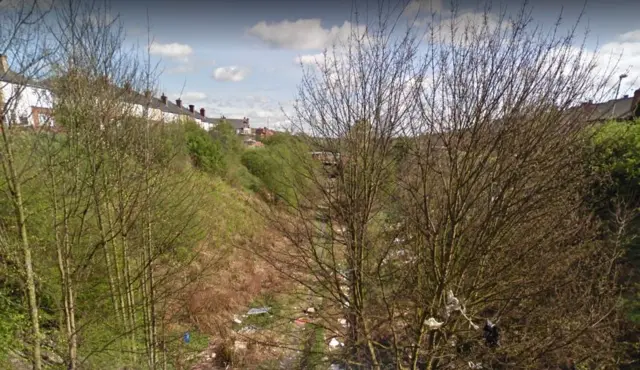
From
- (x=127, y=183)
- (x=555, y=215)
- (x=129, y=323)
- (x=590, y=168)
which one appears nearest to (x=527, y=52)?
(x=555, y=215)

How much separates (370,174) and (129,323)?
4807 millimetres

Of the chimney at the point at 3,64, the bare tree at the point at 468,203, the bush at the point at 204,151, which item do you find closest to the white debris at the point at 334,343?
the bare tree at the point at 468,203

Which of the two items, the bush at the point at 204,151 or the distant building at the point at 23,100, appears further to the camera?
the bush at the point at 204,151

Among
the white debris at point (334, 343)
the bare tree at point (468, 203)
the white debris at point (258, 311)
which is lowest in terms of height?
the white debris at point (258, 311)

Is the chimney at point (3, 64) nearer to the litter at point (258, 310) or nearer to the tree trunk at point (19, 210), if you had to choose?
the tree trunk at point (19, 210)

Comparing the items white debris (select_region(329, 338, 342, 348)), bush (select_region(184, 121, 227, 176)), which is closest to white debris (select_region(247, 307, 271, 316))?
white debris (select_region(329, 338, 342, 348))

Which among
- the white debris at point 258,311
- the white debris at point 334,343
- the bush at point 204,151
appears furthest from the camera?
the bush at point 204,151

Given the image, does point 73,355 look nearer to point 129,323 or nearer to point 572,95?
point 129,323

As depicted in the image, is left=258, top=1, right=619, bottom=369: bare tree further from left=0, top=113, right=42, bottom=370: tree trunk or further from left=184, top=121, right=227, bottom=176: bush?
left=184, top=121, right=227, bottom=176: bush

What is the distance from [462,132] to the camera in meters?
3.30

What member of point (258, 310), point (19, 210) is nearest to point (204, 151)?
point (258, 310)

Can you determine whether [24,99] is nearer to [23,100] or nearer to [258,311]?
[23,100]

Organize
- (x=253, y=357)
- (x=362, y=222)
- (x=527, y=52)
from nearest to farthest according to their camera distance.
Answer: (x=527, y=52) → (x=362, y=222) → (x=253, y=357)

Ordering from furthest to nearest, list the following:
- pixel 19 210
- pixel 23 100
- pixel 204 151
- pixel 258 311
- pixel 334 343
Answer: pixel 204 151 < pixel 258 311 < pixel 334 343 < pixel 19 210 < pixel 23 100
